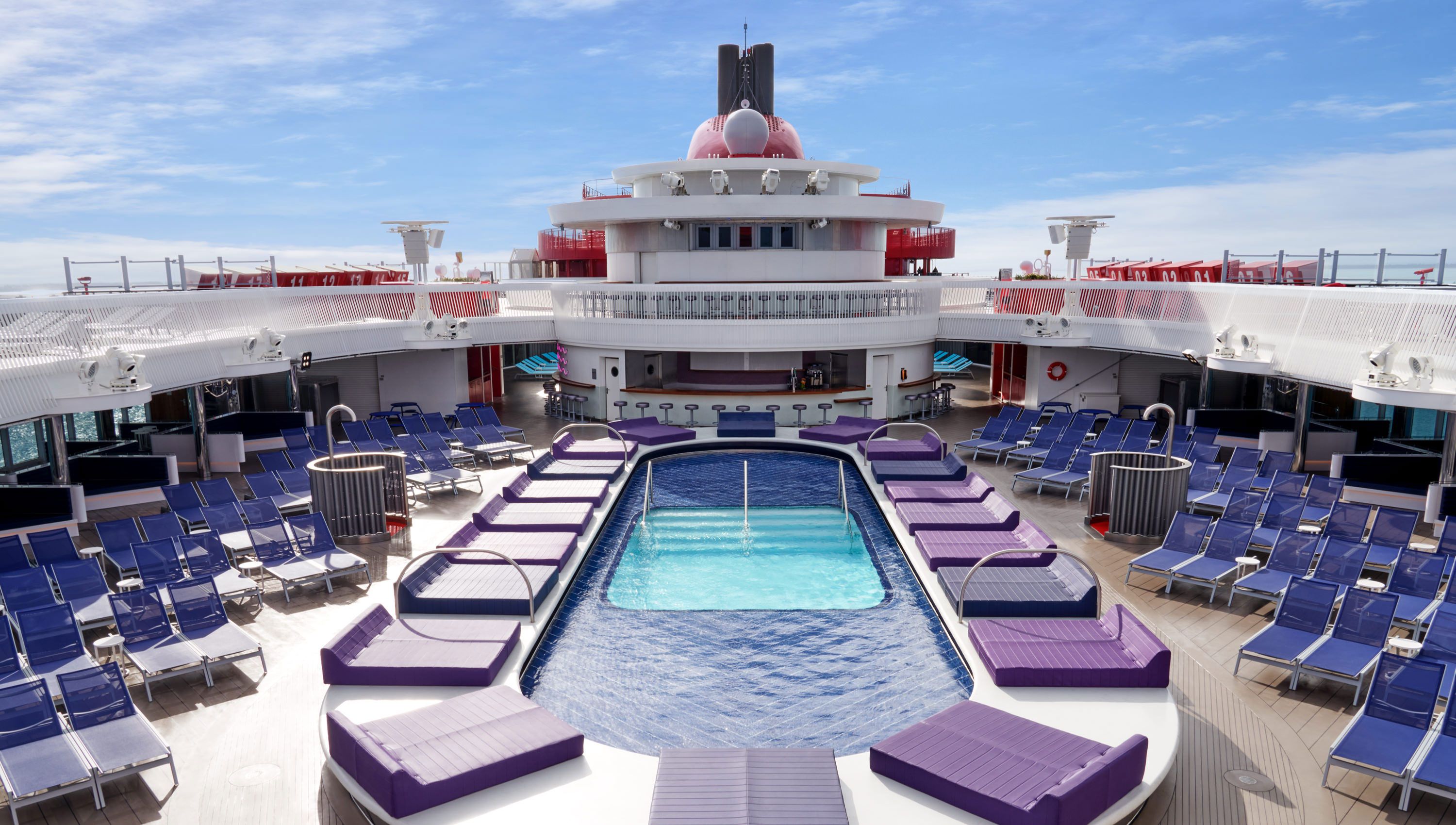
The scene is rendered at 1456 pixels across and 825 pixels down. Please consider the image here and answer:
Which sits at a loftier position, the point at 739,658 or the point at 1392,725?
the point at 1392,725

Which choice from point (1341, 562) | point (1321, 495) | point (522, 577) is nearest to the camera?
point (522, 577)

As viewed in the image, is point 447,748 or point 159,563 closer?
point 447,748

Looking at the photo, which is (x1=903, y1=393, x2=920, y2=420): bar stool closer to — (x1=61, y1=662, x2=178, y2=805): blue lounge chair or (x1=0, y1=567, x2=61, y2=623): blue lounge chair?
(x1=0, y1=567, x2=61, y2=623): blue lounge chair

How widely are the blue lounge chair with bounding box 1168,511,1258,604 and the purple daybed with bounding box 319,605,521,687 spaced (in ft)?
26.5

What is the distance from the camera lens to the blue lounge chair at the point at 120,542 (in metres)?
11.3

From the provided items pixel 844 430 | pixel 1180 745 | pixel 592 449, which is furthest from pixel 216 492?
pixel 1180 745

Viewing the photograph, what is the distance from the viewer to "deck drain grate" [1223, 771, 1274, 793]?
723 cm

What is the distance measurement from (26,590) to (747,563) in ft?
27.6

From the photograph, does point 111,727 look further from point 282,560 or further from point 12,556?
point 12,556

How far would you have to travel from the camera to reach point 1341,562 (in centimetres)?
1051

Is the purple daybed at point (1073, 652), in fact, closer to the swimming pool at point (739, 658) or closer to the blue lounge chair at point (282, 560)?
the swimming pool at point (739, 658)

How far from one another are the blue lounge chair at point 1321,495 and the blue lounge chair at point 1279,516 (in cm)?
40

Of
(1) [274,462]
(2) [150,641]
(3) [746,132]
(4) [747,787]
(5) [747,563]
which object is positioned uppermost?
(3) [746,132]

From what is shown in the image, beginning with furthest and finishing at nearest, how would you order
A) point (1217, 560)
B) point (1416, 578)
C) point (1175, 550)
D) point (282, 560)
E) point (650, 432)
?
point (650, 432) → point (1175, 550) → point (282, 560) → point (1217, 560) → point (1416, 578)
